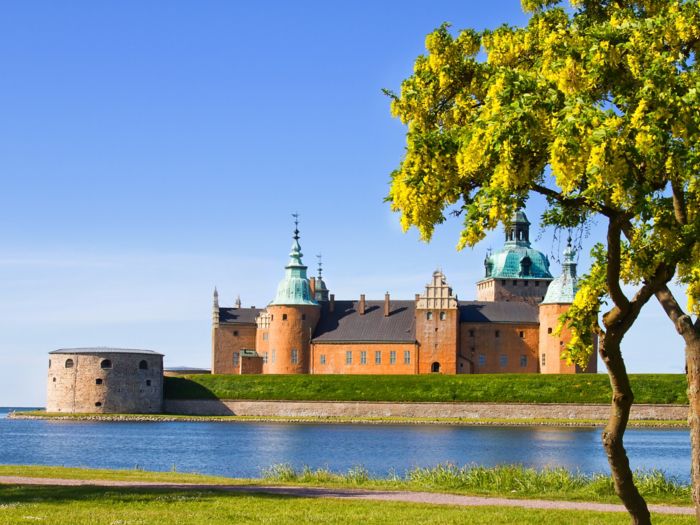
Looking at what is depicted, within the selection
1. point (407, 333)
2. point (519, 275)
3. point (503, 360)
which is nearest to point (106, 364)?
point (407, 333)

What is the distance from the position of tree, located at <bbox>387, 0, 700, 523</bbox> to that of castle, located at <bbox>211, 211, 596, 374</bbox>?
6748cm

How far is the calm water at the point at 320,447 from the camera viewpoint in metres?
35.1

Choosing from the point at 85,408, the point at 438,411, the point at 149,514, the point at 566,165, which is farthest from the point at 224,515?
the point at 85,408

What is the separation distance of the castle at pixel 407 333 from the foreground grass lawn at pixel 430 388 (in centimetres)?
995

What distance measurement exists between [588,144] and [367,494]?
10.1 meters

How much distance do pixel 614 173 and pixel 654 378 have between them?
5908 cm

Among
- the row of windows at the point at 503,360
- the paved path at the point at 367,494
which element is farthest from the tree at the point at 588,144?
the row of windows at the point at 503,360

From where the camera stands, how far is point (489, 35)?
12.7 m

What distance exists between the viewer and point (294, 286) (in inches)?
3265

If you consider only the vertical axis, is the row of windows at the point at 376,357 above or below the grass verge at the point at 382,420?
above

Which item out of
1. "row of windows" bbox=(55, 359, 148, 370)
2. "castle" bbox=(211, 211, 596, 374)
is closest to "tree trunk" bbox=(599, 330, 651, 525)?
"row of windows" bbox=(55, 359, 148, 370)

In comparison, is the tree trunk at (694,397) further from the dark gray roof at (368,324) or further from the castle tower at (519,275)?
the castle tower at (519,275)

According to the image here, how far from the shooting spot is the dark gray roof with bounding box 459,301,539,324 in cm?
8356

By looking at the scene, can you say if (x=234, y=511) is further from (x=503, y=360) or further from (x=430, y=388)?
(x=503, y=360)
